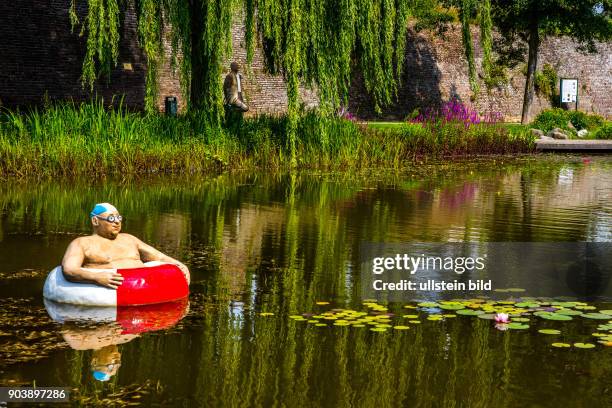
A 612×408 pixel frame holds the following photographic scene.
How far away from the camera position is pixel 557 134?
2906 cm

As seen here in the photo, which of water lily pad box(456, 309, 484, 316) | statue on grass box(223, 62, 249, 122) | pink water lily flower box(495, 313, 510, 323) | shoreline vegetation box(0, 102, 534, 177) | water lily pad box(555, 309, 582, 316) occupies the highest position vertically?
statue on grass box(223, 62, 249, 122)

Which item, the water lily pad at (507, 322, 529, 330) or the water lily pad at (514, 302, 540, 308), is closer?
the water lily pad at (507, 322, 529, 330)

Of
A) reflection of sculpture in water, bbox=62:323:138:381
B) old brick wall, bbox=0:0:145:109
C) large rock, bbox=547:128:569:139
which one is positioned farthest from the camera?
large rock, bbox=547:128:569:139

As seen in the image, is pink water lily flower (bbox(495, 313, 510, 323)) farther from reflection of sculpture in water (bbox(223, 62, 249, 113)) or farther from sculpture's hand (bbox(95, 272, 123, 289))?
reflection of sculpture in water (bbox(223, 62, 249, 113))

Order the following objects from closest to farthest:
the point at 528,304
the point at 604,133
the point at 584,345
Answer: the point at 584,345 → the point at 528,304 → the point at 604,133

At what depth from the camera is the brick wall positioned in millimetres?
25875

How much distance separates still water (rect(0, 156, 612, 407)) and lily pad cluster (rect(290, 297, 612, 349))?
93 millimetres

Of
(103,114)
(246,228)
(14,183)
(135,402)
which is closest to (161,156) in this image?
(103,114)

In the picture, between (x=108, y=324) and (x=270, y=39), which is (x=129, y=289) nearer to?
(x=108, y=324)

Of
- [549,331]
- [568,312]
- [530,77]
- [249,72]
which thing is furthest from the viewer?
[530,77]

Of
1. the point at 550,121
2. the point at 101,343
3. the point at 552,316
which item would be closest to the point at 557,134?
the point at 550,121

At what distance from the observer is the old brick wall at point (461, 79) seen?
36375mm

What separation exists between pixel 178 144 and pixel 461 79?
75.1ft

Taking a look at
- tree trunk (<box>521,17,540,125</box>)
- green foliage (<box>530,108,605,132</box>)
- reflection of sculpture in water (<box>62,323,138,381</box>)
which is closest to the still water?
reflection of sculpture in water (<box>62,323,138,381</box>)
